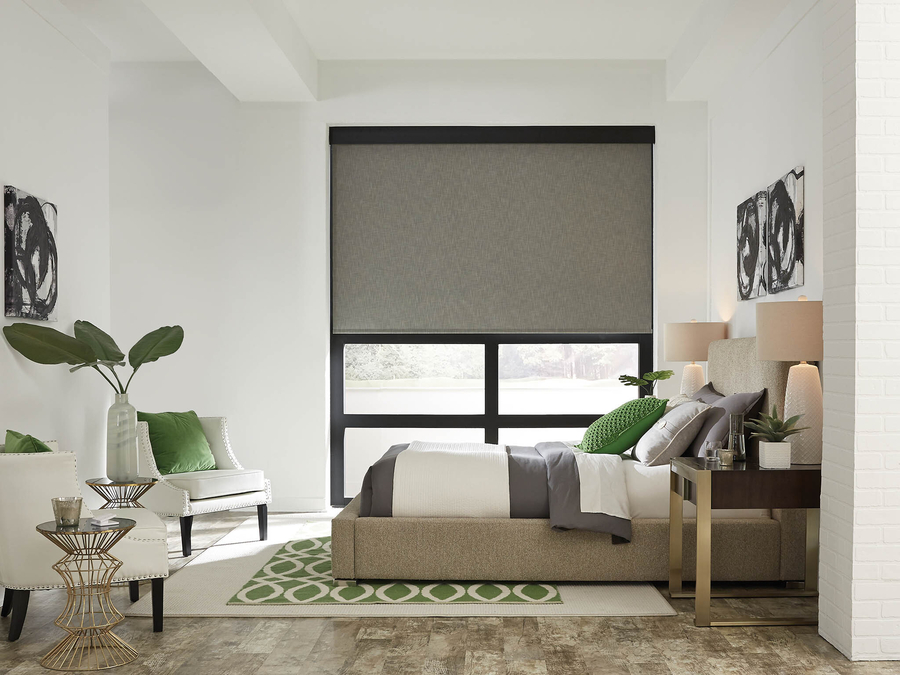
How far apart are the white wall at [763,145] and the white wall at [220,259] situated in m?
2.90

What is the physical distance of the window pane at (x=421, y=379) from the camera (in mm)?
5941

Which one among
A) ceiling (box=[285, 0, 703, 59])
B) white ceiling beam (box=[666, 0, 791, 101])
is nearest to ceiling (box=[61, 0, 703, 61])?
ceiling (box=[285, 0, 703, 59])

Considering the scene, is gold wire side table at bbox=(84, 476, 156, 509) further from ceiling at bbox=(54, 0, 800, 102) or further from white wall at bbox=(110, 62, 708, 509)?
ceiling at bbox=(54, 0, 800, 102)

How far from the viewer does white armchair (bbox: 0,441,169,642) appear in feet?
10.2

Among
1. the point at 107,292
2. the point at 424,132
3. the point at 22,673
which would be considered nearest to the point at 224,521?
the point at 107,292

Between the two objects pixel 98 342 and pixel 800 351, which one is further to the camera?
pixel 98 342

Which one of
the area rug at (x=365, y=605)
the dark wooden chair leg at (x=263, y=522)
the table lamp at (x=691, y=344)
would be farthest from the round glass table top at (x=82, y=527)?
the table lamp at (x=691, y=344)

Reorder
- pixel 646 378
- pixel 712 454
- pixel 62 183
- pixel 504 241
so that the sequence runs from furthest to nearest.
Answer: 1. pixel 504 241
2. pixel 646 378
3. pixel 62 183
4. pixel 712 454

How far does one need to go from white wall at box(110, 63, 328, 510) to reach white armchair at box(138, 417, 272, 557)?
0.96 meters

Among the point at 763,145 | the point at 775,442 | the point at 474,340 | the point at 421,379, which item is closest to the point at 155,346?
the point at 421,379

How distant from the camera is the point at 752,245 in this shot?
4.83m

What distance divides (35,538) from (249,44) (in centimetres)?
304

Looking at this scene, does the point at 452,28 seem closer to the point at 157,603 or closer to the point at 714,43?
the point at 714,43

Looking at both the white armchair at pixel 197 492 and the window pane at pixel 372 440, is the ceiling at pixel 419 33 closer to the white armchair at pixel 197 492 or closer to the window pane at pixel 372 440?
the white armchair at pixel 197 492
